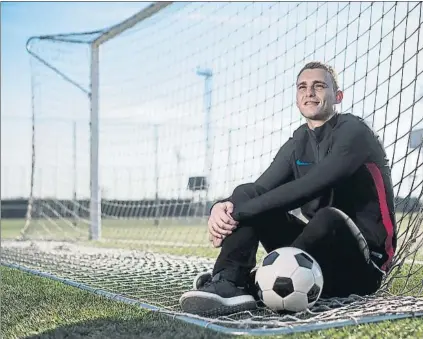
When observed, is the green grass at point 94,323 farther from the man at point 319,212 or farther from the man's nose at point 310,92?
the man's nose at point 310,92

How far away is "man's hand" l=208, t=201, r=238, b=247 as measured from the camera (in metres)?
2.49

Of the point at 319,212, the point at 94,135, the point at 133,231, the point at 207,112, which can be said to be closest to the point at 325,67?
the point at 319,212

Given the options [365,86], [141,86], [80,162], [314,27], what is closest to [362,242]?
[365,86]

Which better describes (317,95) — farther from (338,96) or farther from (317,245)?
(317,245)

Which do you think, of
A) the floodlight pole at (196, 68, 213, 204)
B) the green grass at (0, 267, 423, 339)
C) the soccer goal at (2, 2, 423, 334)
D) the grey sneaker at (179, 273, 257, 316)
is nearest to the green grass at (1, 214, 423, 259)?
the soccer goal at (2, 2, 423, 334)

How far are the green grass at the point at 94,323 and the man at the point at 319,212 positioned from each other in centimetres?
24

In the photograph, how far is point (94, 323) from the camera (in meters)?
2.34

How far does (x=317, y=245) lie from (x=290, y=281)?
0.19m

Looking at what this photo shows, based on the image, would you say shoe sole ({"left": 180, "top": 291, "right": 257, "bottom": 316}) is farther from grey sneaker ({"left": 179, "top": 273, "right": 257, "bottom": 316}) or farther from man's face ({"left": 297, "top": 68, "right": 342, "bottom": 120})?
man's face ({"left": 297, "top": 68, "right": 342, "bottom": 120})

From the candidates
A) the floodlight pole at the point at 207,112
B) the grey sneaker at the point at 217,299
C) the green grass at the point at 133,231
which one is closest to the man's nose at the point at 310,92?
the grey sneaker at the point at 217,299

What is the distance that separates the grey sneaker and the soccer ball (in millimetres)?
80

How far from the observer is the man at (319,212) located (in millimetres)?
2418

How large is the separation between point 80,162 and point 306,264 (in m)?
7.52

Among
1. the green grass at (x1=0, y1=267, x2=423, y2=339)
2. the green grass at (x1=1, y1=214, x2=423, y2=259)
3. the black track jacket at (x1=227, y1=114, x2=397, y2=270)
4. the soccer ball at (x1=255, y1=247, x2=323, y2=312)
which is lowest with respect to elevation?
the green grass at (x1=1, y1=214, x2=423, y2=259)
